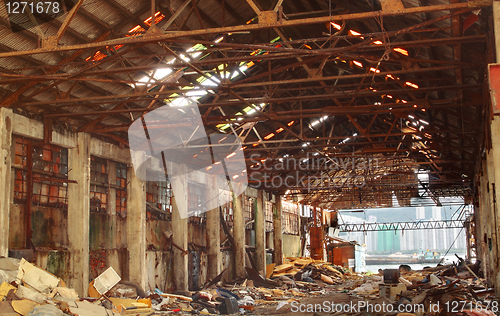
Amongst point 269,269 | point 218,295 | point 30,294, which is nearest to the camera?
point 30,294

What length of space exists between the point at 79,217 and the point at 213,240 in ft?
33.1

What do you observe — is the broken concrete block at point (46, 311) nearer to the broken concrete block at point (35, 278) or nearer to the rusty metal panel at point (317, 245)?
the broken concrete block at point (35, 278)

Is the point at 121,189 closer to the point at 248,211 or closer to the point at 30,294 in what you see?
the point at 30,294

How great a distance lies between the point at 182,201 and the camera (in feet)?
71.5

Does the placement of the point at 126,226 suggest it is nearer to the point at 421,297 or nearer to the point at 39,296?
the point at 39,296

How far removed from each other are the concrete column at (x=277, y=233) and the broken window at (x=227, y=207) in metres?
6.26

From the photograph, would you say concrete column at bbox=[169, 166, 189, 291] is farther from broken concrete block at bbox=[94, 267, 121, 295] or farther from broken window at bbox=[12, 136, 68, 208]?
broken concrete block at bbox=[94, 267, 121, 295]

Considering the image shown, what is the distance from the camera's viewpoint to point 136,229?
17453 millimetres

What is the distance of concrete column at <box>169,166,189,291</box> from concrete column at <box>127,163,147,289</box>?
3.26 meters

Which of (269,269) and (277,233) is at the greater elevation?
(277,233)

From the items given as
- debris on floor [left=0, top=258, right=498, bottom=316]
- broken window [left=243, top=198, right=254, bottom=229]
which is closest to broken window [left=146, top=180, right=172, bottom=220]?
debris on floor [left=0, top=258, right=498, bottom=316]

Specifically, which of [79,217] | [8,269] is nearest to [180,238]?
[79,217]

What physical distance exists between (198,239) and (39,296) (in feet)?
45.0

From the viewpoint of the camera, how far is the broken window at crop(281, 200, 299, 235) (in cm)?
3566
